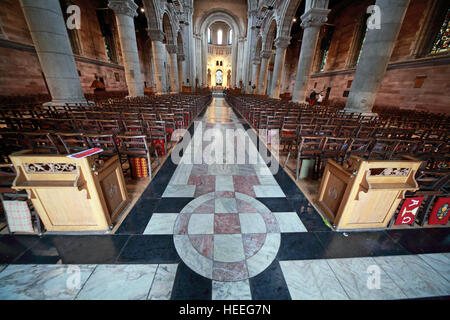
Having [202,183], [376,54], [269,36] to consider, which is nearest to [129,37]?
[202,183]

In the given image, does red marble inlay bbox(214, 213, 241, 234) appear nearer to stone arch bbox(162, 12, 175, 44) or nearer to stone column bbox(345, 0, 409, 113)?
stone column bbox(345, 0, 409, 113)

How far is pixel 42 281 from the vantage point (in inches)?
65.8

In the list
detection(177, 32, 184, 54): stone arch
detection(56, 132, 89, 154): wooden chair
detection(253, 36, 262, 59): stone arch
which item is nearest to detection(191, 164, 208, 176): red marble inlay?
detection(56, 132, 89, 154): wooden chair

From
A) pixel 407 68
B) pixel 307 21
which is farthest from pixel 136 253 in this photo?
pixel 407 68

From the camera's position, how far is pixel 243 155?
498 centimetres

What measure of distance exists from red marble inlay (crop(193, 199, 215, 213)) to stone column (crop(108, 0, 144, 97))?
437 inches

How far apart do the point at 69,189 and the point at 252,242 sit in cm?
230

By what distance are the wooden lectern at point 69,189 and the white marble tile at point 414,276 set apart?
3459 millimetres

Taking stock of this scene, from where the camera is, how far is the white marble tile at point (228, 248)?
1.97 metres

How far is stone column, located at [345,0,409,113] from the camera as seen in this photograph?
6125 mm

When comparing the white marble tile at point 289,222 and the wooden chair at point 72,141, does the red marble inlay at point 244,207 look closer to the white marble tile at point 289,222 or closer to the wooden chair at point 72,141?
the white marble tile at point 289,222

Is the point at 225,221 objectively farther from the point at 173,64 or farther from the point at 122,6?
the point at 173,64
